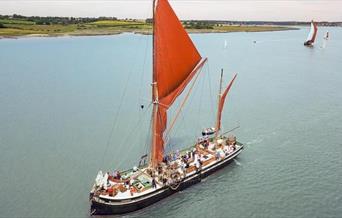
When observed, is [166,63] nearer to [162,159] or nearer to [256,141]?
[162,159]

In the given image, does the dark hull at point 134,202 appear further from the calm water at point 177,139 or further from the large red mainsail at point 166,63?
the large red mainsail at point 166,63

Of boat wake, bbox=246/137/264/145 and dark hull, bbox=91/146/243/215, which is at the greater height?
boat wake, bbox=246/137/264/145

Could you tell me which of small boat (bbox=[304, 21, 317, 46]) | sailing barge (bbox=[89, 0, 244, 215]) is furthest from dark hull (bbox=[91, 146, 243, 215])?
small boat (bbox=[304, 21, 317, 46])

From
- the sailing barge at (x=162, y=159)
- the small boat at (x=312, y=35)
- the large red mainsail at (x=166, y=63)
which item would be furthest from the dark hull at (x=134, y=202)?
the small boat at (x=312, y=35)

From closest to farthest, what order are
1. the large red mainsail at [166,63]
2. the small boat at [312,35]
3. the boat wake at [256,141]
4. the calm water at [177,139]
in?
the large red mainsail at [166,63] → the calm water at [177,139] → the boat wake at [256,141] → the small boat at [312,35]

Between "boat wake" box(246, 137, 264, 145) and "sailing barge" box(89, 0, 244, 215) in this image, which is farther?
"boat wake" box(246, 137, 264, 145)

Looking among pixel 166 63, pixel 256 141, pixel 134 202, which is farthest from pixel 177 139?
pixel 134 202

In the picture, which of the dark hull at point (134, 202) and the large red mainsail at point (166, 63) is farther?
the large red mainsail at point (166, 63)

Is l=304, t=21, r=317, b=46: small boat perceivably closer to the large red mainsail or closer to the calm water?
the calm water
